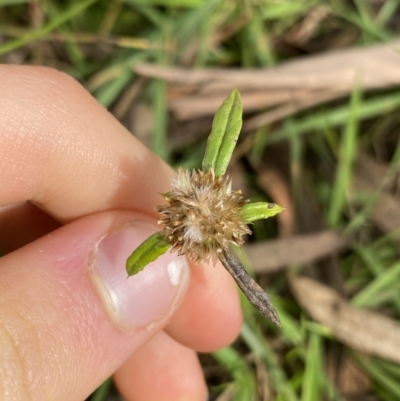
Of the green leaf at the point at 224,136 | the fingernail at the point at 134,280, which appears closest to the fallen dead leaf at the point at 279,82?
the fingernail at the point at 134,280

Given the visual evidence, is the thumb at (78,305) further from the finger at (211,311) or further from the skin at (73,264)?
the finger at (211,311)

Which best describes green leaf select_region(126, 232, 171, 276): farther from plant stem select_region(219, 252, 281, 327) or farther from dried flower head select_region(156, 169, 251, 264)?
plant stem select_region(219, 252, 281, 327)

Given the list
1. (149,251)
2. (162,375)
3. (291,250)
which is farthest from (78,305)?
(291,250)

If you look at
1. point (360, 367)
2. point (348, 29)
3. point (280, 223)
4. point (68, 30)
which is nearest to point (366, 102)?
point (348, 29)

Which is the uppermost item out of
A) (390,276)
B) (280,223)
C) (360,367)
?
(280,223)

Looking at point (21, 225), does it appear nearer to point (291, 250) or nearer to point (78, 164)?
point (78, 164)

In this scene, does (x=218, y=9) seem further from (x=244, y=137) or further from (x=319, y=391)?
(x=319, y=391)
